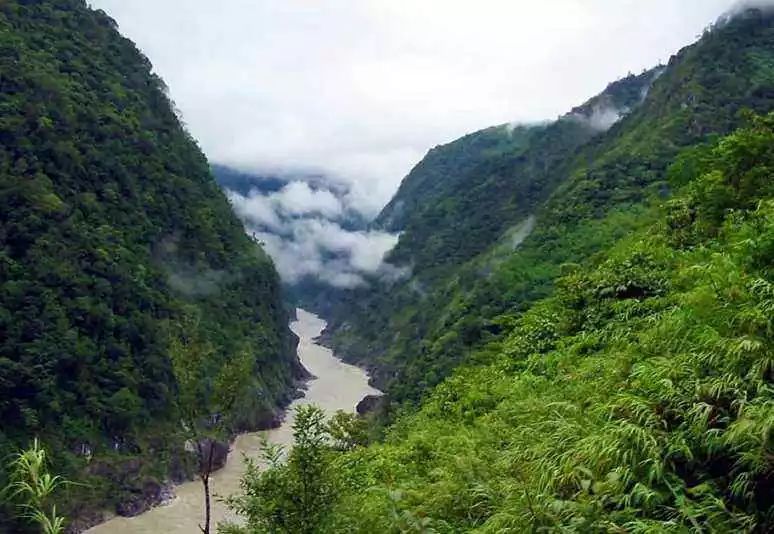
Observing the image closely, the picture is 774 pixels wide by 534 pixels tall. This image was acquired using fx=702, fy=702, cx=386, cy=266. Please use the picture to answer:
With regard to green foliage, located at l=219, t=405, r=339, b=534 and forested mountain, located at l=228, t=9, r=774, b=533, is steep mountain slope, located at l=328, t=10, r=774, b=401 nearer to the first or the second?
forested mountain, located at l=228, t=9, r=774, b=533

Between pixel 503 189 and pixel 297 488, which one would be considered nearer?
pixel 297 488

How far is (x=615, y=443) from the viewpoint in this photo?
6.92m

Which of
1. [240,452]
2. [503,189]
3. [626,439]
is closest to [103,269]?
[240,452]

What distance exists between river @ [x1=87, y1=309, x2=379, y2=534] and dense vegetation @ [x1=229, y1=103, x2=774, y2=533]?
2247 millimetres

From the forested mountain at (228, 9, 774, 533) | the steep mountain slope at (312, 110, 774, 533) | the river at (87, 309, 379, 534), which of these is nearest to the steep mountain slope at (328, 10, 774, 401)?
the forested mountain at (228, 9, 774, 533)

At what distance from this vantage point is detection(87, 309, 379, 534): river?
130 ft

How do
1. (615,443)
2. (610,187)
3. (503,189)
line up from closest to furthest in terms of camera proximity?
(615,443), (610,187), (503,189)

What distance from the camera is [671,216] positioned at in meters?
22.0

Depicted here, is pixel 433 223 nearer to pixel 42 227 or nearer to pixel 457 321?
pixel 457 321

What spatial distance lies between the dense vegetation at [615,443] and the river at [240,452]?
225 centimetres

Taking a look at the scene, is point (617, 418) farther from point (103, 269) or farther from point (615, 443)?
point (103, 269)

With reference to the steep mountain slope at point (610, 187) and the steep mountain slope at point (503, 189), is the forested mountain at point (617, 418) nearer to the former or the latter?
the steep mountain slope at point (610, 187)

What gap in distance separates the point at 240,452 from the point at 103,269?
20.5 metres

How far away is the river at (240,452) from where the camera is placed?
39750 mm
